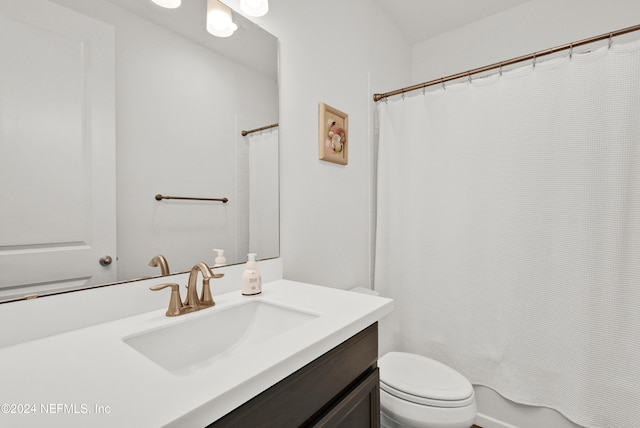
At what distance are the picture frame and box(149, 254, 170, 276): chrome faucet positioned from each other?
841 millimetres

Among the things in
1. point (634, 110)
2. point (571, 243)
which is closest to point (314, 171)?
point (571, 243)

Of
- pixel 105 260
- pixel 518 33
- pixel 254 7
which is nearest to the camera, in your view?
pixel 105 260

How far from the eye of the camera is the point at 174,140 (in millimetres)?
938

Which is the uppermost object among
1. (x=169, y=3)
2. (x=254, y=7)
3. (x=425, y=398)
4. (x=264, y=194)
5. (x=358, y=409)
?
(x=254, y=7)

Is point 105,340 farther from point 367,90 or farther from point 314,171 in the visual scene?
point 367,90

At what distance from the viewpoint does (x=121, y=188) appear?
0.82 m

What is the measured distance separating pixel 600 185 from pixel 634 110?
33 cm

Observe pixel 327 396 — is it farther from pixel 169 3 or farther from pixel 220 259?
pixel 169 3

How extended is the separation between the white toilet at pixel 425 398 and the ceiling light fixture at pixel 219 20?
5.00ft

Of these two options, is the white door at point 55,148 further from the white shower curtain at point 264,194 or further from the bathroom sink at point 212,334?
the white shower curtain at point 264,194

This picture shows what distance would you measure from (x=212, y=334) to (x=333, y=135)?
1.08 m

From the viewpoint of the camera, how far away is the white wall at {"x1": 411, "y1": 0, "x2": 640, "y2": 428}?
1.59 m

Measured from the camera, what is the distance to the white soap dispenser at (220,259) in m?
1.05

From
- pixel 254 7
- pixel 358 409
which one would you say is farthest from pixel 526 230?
pixel 254 7
